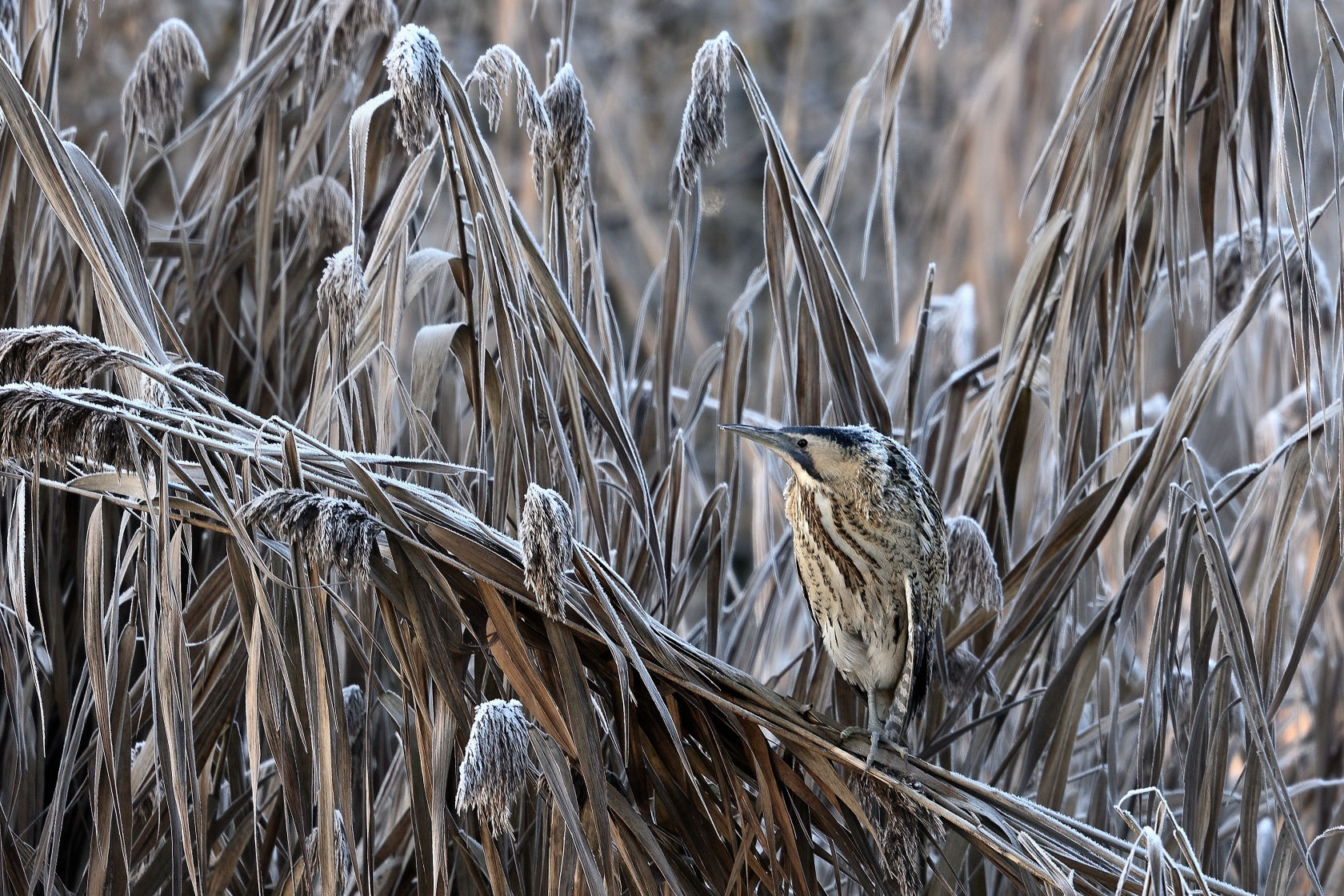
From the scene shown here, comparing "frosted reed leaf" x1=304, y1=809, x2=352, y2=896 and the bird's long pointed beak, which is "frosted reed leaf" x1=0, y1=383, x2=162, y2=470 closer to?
"frosted reed leaf" x1=304, y1=809, x2=352, y2=896

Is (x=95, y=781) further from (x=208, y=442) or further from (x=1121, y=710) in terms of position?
(x=1121, y=710)

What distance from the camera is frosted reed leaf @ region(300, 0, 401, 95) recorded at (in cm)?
173

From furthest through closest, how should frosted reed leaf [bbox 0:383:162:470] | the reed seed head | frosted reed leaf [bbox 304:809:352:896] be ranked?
the reed seed head, frosted reed leaf [bbox 304:809:352:896], frosted reed leaf [bbox 0:383:162:470]

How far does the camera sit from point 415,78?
48.1 inches

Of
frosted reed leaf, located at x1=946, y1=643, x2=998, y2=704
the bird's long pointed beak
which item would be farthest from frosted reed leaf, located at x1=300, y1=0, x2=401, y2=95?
frosted reed leaf, located at x1=946, y1=643, x2=998, y2=704

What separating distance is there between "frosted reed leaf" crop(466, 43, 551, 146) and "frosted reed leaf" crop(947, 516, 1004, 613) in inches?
25.6

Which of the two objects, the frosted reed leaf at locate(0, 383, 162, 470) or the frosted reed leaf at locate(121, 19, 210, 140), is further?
the frosted reed leaf at locate(121, 19, 210, 140)

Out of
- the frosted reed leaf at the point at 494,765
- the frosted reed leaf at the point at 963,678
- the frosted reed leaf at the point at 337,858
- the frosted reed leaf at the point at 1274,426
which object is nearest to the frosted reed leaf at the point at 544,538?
the frosted reed leaf at the point at 494,765

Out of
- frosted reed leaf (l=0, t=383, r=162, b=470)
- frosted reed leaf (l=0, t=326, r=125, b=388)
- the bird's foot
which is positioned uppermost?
frosted reed leaf (l=0, t=326, r=125, b=388)

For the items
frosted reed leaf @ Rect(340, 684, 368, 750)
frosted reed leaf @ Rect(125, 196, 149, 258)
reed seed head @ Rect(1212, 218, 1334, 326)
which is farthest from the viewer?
reed seed head @ Rect(1212, 218, 1334, 326)

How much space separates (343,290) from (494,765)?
0.54 m

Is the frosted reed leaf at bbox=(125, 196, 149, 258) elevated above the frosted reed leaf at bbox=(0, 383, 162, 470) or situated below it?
above

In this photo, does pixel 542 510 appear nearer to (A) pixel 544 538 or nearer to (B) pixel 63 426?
(A) pixel 544 538

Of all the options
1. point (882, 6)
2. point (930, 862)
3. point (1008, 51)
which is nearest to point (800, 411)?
point (930, 862)
